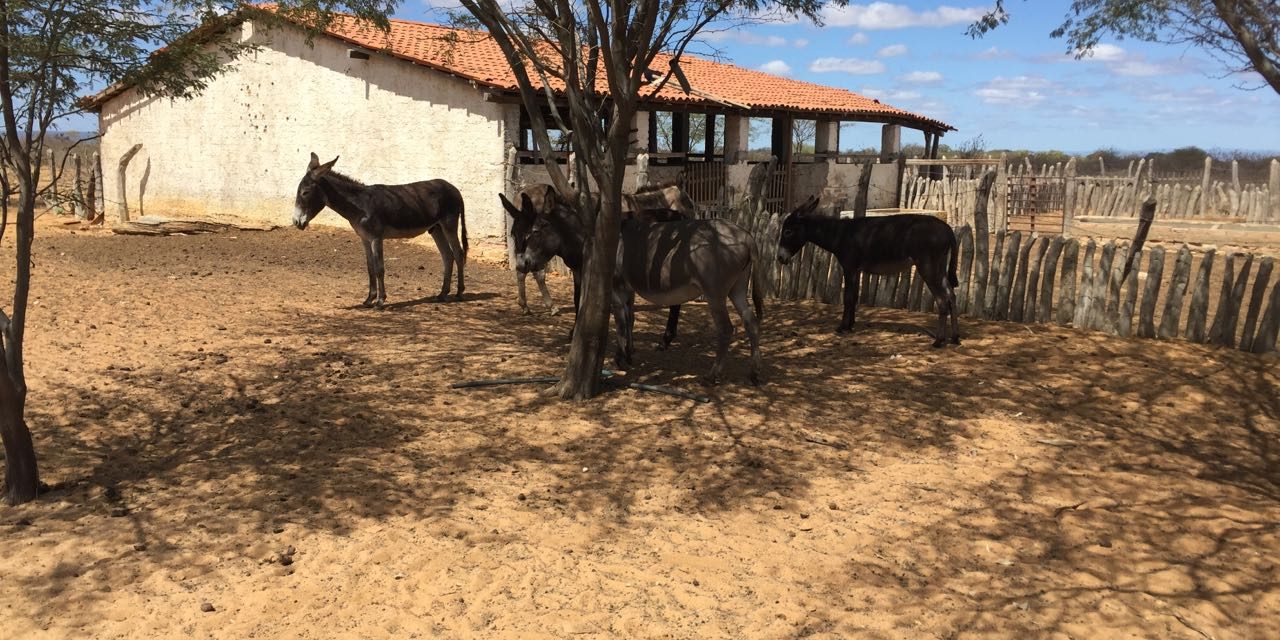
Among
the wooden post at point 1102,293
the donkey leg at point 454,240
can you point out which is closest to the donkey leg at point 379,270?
the donkey leg at point 454,240

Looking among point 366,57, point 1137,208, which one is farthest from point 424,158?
point 1137,208

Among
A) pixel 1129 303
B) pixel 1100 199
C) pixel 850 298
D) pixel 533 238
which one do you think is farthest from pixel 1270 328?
pixel 1100 199

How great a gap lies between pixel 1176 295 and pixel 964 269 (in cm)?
222

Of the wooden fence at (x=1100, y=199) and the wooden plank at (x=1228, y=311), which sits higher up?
the wooden fence at (x=1100, y=199)

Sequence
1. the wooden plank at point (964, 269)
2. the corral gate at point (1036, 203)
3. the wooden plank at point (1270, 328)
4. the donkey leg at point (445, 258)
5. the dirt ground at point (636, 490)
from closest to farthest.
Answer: the dirt ground at point (636, 490)
the wooden plank at point (1270, 328)
the wooden plank at point (964, 269)
the donkey leg at point (445, 258)
the corral gate at point (1036, 203)

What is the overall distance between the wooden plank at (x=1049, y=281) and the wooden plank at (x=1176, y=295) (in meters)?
1.14

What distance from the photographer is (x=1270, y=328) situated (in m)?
8.46

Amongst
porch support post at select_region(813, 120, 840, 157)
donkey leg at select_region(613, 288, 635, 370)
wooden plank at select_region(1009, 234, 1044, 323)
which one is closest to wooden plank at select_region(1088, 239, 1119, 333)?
wooden plank at select_region(1009, 234, 1044, 323)

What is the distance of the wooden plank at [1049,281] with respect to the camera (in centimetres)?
976

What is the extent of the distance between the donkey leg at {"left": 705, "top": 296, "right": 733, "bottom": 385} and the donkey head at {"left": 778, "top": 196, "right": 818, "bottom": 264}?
104 inches

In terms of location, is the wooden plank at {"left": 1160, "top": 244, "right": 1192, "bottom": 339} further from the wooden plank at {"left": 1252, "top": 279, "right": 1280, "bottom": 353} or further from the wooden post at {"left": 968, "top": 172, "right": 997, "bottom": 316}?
the wooden post at {"left": 968, "top": 172, "right": 997, "bottom": 316}

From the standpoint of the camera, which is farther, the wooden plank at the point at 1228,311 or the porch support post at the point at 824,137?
the porch support post at the point at 824,137

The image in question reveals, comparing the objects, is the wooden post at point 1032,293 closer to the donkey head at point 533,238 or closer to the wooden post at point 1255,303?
the wooden post at point 1255,303

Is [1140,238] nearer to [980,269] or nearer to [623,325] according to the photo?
[980,269]
